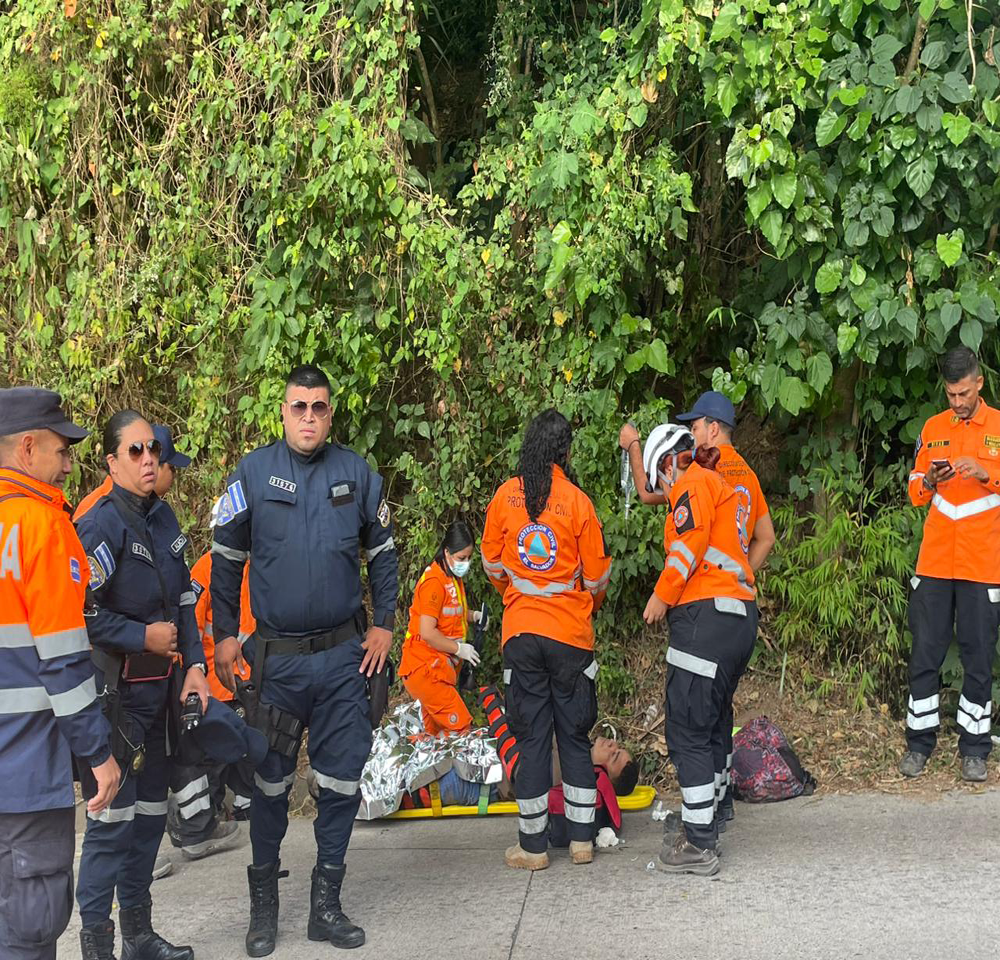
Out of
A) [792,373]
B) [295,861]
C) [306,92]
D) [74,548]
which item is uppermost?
[306,92]

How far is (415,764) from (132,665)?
6.99 feet

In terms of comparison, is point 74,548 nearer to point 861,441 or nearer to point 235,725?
point 235,725

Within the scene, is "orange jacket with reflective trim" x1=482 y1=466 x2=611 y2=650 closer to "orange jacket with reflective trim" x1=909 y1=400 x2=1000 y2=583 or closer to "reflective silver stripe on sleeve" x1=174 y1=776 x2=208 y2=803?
"reflective silver stripe on sleeve" x1=174 y1=776 x2=208 y2=803

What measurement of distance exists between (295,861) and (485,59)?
5337 millimetres

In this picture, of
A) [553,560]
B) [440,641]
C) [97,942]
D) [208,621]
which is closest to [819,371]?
[553,560]

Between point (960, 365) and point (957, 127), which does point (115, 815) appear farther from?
point (957, 127)

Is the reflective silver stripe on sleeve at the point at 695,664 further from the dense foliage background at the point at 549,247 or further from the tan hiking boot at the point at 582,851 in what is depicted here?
the dense foliage background at the point at 549,247

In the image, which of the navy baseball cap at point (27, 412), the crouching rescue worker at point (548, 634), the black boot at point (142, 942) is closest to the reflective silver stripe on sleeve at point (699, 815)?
the crouching rescue worker at point (548, 634)

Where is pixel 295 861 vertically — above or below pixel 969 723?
below

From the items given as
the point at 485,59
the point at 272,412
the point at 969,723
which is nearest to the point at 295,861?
the point at 272,412

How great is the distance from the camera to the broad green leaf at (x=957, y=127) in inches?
215

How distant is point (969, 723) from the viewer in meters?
5.87

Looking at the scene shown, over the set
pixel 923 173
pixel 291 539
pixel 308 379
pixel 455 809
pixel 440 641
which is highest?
pixel 923 173

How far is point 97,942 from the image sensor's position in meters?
4.09
